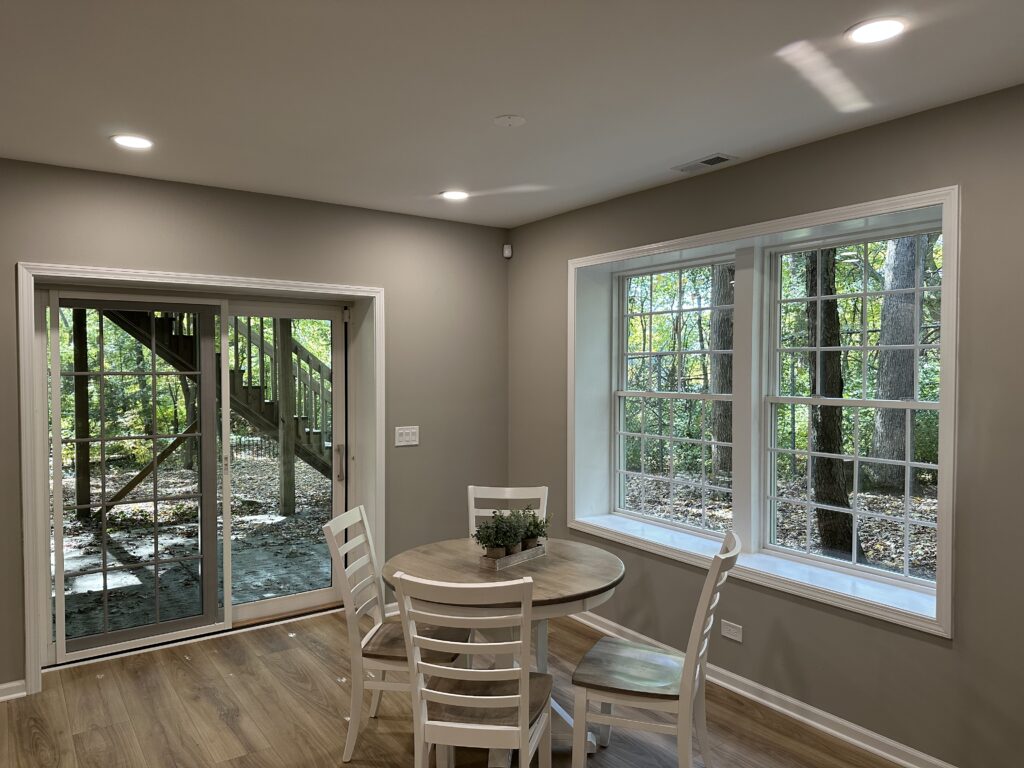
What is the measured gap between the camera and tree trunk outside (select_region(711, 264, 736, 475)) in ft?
12.6

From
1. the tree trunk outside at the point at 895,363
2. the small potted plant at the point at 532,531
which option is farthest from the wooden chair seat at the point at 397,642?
the tree trunk outside at the point at 895,363

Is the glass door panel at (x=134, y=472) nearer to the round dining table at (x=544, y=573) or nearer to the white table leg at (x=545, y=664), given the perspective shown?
the round dining table at (x=544, y=573)

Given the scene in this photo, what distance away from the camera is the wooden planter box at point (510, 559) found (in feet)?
9.53

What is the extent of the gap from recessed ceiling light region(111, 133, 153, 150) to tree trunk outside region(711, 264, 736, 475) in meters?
2.91

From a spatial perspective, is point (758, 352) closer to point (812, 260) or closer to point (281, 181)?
point (812, 260)

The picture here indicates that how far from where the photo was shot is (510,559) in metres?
2.95

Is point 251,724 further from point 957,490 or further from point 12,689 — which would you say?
point 957,490

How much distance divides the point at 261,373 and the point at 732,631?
10.1ft

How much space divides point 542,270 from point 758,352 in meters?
1.62

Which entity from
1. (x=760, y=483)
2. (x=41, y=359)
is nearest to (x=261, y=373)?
(x=41, y=359)

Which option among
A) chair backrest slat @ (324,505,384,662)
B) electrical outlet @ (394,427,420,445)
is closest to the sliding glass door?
electrical outlet @ (394,427,420,445)

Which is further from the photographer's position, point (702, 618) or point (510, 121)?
point (510, 121)

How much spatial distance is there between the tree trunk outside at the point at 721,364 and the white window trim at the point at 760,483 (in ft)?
0.62

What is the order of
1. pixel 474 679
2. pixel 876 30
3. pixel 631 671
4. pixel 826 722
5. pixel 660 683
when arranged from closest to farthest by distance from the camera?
pixel 876 30 → pixel 474 679 → pixel 660 683 → pixel 631 671 → pixel 826 722
